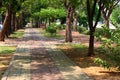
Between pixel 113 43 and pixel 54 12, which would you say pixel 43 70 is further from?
pixel 54 12

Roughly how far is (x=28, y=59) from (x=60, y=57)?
2032mm

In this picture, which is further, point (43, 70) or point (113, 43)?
point (43, 70)

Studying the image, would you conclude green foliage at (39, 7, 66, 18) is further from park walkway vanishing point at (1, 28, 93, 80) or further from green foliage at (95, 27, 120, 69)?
green foliage at (95, 27, 120, 69)

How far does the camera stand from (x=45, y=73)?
13453 mm

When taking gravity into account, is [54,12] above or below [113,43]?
above

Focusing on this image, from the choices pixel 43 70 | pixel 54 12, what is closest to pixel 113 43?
pixel 43 70

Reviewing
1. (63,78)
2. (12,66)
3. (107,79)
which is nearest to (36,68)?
(12,66)

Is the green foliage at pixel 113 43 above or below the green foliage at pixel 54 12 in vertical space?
below

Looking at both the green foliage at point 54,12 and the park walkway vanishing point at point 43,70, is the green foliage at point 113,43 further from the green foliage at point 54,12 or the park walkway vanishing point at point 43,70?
the green foliage at point 54,12

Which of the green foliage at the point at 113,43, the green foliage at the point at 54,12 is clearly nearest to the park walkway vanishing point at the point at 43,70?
the green foliage at the point at 113,43

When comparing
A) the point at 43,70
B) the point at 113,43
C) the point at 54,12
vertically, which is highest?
the point at 54,12

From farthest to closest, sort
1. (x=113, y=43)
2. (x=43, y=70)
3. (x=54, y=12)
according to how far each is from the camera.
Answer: (x=54, y=12)
(x=43, y=70)
(x=113, y=43)

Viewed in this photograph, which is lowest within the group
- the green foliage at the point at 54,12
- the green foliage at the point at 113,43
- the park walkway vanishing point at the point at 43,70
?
the park walkway vanishing point at the point at 43,70

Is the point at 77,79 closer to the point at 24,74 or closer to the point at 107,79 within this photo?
the point at 107,79
